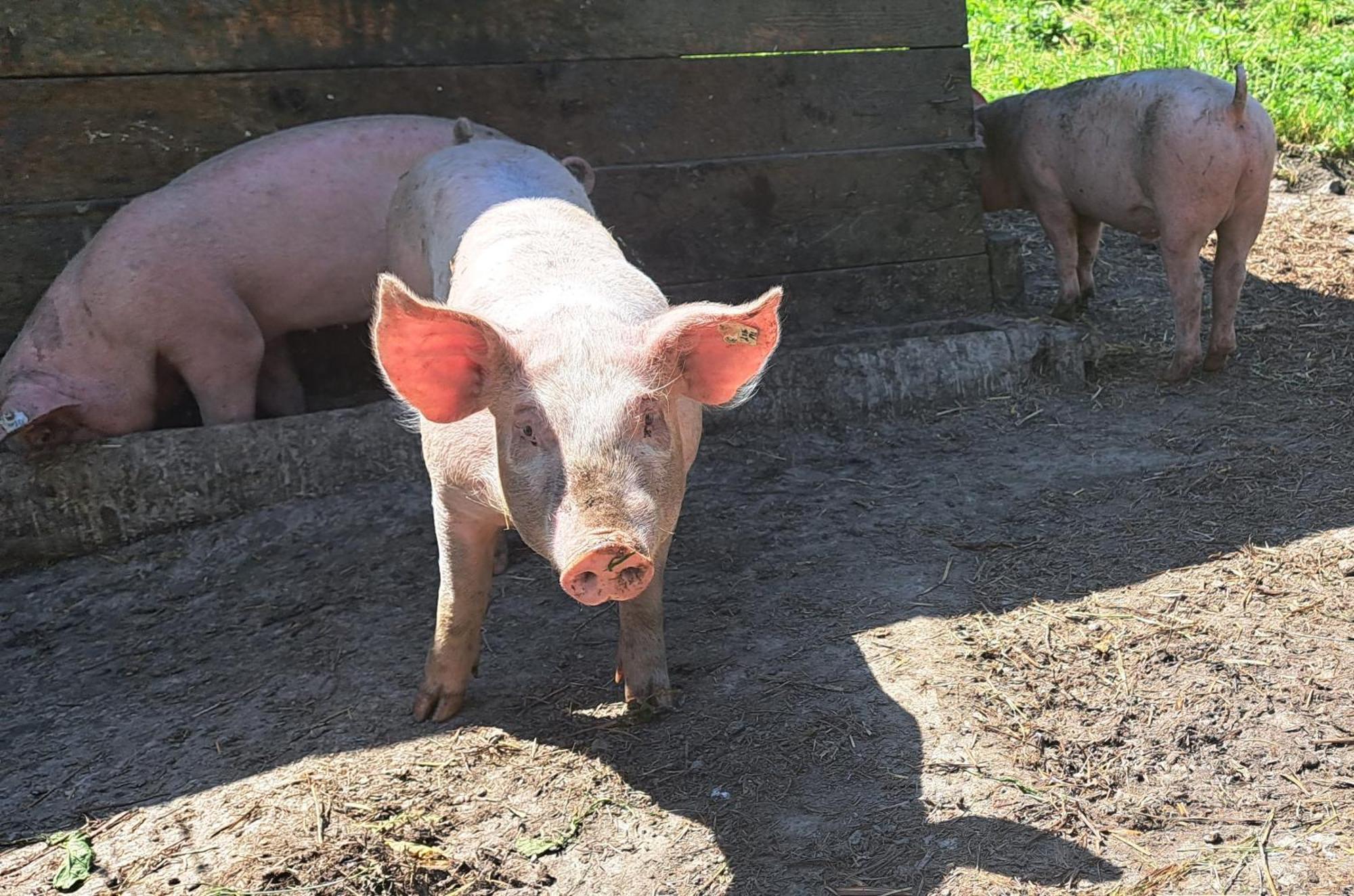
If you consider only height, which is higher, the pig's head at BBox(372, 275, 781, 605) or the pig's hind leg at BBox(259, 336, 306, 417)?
the pig's head at BBox(372, 275, 781, 605)

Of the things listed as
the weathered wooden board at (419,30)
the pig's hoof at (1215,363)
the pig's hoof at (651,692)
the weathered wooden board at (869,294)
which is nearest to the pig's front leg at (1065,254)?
the weathered wooden board at (869,294)

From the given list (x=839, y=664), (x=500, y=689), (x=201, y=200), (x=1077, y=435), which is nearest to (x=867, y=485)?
(x=1077, y=435)

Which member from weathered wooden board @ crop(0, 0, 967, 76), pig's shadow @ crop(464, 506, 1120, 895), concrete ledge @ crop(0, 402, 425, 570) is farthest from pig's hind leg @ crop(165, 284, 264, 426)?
pig's shadow @ crop(464, 506, 1120, 895)

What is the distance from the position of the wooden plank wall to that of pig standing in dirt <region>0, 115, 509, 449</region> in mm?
214

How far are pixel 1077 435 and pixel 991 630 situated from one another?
1.60 meters

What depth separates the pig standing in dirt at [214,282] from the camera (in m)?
3.99

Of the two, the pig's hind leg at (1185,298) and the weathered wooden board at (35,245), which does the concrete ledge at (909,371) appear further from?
the weathered wooden board at (35,245)

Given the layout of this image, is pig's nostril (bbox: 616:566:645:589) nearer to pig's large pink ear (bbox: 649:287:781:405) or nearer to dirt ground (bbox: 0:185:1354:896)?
pig's large pink ear (bbox: 649:287:781:405)

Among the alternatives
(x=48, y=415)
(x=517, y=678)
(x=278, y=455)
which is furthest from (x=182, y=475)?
(x=517, y=678)

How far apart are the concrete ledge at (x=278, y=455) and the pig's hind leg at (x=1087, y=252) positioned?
1.36m

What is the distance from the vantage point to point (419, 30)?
4.46 m

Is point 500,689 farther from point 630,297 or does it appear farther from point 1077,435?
point 1077,435

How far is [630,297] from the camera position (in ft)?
8.32

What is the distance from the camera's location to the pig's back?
404cm
